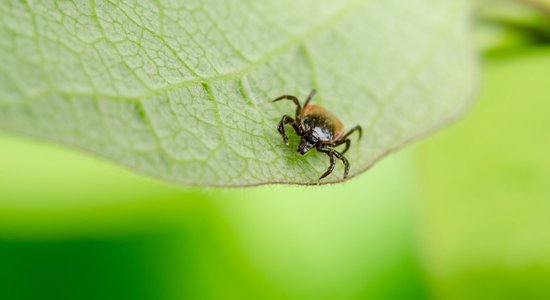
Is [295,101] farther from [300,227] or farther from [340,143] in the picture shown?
[300,227]

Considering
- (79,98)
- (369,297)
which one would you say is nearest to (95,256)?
(369,297)

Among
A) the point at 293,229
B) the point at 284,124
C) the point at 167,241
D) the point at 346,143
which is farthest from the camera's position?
the point at 293,229

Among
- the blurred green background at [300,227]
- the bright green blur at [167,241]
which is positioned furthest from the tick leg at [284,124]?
the bright green blur at [167,241]

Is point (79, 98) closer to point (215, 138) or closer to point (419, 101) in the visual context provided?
point (215, 138)

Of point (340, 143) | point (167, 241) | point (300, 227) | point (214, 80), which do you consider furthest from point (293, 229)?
point (214, 80)

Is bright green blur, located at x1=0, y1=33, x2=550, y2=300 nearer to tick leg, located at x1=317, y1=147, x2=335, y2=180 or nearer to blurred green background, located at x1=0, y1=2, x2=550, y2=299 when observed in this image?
blurred green background, located at x1=0, y1=2, x2=550, y2=299

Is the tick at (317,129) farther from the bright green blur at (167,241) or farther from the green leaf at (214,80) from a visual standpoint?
the bright green blur at (167,241)
